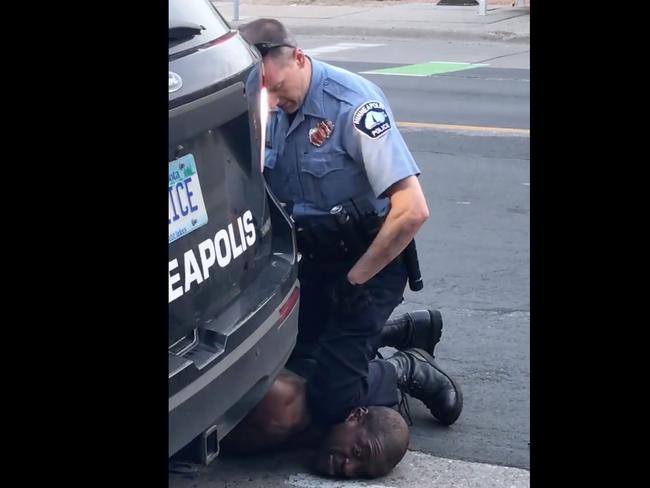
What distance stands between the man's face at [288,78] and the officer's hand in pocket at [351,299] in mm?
582

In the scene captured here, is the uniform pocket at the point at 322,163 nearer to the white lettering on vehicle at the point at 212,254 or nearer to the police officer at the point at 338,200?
the police officer at the point at 338,200

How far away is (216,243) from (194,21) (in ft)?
1.78

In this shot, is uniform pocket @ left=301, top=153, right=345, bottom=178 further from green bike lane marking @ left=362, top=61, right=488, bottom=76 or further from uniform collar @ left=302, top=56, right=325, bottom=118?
green bike lane marking @ left=362, top=61, right=488, bottom=76

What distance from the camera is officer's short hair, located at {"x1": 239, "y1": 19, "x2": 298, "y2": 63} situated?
356 centimetres

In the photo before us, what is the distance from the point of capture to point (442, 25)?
1888 centimetres

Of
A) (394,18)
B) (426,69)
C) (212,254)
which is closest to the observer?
(212,254)

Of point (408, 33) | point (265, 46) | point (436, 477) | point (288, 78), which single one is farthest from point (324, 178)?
point (408, 33)

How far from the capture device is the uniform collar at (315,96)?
3.62 m

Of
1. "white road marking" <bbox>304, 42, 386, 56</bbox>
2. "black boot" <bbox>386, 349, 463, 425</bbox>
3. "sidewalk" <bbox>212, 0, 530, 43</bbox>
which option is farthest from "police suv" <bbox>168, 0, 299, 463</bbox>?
"sidewalk" <bbox>212, 0, 530, 43</bbox>

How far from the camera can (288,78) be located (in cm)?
360

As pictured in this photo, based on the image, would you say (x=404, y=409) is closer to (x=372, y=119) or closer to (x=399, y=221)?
(x=399, y=221)

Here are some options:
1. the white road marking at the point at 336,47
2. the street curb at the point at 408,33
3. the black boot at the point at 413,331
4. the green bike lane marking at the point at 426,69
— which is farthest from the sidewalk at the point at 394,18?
the black boot at the point at 413,331
